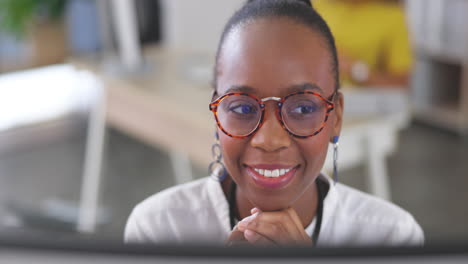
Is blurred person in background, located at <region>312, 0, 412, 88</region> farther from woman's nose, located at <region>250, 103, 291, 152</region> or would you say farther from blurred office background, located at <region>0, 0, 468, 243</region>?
woman's nose, located at <region>250, 103, 291, 152</region>

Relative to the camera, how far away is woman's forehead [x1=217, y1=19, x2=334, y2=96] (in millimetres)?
191

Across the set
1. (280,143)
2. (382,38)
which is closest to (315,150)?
(280,143)

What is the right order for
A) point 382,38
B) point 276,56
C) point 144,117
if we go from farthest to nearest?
1. point 144,117
2. point 382,38
3. point 276,56

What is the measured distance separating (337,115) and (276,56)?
35 millimetres

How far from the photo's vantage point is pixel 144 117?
3.82 feet

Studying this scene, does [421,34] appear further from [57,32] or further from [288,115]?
[288,115]

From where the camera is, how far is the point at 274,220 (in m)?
0.21

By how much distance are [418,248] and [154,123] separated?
93cm

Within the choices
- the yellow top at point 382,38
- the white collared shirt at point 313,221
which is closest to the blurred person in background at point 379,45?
the yellow top at point 382,38

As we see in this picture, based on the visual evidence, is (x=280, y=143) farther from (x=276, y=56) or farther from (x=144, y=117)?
(x=144, y=117)

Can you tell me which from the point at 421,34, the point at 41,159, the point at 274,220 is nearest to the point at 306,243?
the point at 274,220

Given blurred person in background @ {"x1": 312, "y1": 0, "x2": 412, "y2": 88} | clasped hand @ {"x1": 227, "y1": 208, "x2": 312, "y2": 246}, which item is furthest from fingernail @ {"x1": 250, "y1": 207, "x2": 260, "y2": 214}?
blurred person in background @ {"x1": 312, "y1": 0, "x2": 412, "y2": 88}

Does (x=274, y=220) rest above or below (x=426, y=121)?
below

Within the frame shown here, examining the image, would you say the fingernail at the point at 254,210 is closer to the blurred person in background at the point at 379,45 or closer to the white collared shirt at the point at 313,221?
the white collared shirt at the point at 313,221
